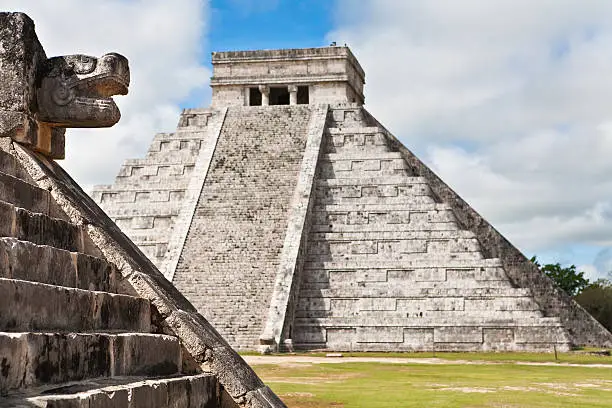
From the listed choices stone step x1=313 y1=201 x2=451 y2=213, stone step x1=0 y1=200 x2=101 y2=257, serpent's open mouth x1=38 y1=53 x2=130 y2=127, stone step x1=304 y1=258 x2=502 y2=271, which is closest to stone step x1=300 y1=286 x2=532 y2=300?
stone step x1=304 y1=258 x2=502 y2=271

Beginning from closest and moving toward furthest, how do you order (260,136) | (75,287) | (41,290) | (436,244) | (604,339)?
1. (41,290)
2. (75,287)
3. (436,244)
4. (604,339)
5. (260,136)

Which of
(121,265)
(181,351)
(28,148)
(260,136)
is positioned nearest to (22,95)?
(28,148)

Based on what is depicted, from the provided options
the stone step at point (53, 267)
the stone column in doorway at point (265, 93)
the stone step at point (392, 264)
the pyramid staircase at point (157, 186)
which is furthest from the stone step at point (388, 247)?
the stone step at point (53, 267)

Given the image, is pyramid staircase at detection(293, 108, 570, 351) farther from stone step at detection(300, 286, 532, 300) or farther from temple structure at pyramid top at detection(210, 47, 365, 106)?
temple structure at pyramid top at detection(210, 47, 365, 106)

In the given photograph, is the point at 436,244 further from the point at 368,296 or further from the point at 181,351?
the point at 181,351

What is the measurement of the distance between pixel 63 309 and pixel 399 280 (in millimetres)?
18142

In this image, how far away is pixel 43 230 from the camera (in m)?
5.36

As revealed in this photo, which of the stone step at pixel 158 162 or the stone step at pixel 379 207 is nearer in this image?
the stone step at pixel 379 207

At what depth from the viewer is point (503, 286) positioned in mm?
21719

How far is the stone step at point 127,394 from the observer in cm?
371

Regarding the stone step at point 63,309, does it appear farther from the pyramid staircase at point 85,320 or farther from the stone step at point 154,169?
the stone step at point 154,169

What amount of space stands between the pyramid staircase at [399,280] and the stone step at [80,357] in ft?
52.5

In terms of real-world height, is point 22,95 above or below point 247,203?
below

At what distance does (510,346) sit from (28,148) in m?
16.6
